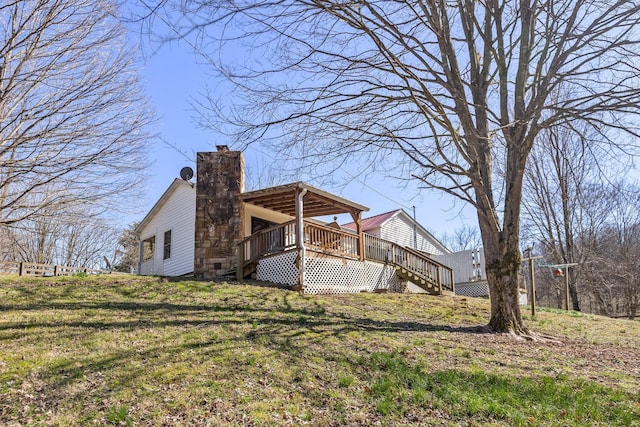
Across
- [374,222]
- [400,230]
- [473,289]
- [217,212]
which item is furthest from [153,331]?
[400,230]

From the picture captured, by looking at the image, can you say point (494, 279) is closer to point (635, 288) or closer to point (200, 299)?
point (200, 299)

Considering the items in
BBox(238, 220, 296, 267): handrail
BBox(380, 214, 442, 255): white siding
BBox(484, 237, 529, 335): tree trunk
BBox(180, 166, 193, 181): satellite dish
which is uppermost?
BBox(180, 166, 193, 181): satellite dish

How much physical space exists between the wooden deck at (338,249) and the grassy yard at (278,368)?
4.29 m

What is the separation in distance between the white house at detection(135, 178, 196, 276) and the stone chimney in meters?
1.51

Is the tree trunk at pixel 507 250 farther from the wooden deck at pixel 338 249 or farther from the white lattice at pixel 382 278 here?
the white lattice at pixel 382 278

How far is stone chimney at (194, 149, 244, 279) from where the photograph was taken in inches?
548

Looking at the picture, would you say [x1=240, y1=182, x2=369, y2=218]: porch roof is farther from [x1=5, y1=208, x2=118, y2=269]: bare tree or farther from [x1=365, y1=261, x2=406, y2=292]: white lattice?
[x1=5, y1=208, x2=118, y2=269]: bare tree

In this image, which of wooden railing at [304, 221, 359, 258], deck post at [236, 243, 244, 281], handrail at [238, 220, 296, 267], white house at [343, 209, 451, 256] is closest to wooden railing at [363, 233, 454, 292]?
wooden railing at [304, 221, 359, 258]

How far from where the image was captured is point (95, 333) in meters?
6.50

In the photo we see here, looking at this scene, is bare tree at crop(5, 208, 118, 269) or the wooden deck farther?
bare tree at crop(5, 208, 118, 269)

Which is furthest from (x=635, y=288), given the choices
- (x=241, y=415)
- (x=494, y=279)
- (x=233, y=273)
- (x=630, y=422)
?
(x=241, y=415)

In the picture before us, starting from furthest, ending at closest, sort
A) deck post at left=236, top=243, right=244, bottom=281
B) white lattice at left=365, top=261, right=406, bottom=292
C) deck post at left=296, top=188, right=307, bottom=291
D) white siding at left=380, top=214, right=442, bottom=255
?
1. white siding at left=380, top=214, right=442, bottom=255
2. white lattice at left=365, top=261, right=406, bottom=292
3. deck post at left=236, top=243, right=244, bottom=281
4. deck post at left=296, top=188, right=307, bottom=291

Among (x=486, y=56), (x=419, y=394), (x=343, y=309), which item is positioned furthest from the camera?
(x=343, y=309)

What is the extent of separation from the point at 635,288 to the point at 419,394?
83.1 ft
